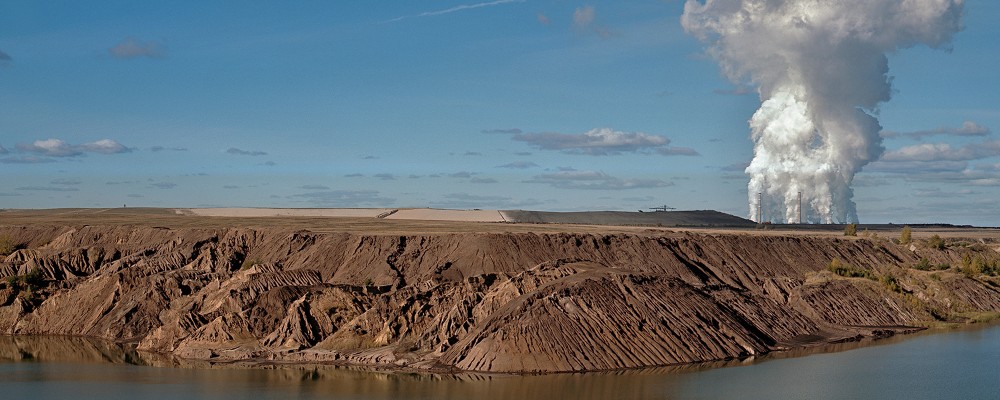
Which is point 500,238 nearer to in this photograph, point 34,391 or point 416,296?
point 416,296

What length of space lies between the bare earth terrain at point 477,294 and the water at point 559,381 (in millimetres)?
2021

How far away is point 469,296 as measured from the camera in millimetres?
52875

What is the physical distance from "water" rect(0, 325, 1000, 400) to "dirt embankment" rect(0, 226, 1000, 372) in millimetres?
2084

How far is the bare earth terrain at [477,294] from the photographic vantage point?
4938cm

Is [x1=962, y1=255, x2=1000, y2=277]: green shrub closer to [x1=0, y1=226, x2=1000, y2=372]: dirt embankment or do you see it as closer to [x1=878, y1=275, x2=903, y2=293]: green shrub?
[x1=0, y1=226, x2=1000, y2=372]: dirt embankment

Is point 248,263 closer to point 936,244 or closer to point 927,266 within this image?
point 927,266

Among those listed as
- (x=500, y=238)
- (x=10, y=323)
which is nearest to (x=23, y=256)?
(x=10, y=323)

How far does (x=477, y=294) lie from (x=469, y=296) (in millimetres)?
468

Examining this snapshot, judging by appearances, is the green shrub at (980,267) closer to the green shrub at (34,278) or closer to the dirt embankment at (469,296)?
the dirt embankment at (469,296)

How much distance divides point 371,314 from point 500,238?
24581 mm

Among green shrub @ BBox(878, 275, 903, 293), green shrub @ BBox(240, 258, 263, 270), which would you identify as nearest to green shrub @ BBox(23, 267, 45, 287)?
green shrub @ BBox(240, 258, 263, 270)

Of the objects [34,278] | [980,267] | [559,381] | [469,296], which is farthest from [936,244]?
[34,278]

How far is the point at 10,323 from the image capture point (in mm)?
68625

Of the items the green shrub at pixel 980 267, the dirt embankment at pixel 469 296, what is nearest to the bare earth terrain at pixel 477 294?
the dirt embankment at pixel 469 296
